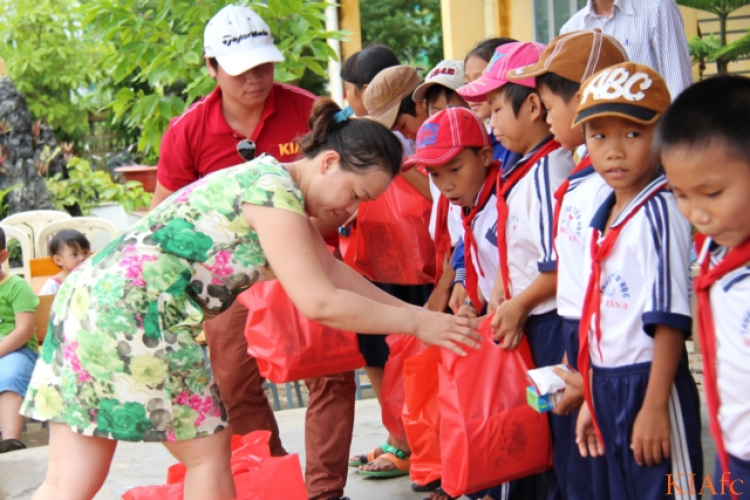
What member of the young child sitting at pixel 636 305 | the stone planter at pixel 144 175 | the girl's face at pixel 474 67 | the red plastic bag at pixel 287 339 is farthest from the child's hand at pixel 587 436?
the stone planter at pixel 144 175

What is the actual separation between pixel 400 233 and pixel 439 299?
0.31 m

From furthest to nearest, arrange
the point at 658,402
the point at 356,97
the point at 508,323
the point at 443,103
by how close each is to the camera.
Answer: the point at 356,97
the point at 443,103
the point at 508,323
the point at 658,402

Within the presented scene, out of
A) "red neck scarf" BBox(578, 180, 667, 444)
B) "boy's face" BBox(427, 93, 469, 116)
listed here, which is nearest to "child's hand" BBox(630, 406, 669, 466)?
"red neck scarf" BBox(578, 180, 667, 444)

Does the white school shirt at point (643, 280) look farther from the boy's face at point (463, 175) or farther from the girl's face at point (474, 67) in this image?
the girl's face at point (474, 67)

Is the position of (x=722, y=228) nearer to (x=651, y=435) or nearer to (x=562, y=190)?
(x=651, y=435)

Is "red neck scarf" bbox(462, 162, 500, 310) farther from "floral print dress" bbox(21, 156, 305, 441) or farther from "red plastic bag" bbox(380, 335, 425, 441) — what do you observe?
"floral print dress" bbox(21, 156, 305, 441)

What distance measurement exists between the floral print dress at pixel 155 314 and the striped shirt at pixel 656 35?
2272 millimetres

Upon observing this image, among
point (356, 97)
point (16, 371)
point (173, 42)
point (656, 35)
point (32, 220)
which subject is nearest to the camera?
point (356, 97)

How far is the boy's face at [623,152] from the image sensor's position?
2.20m

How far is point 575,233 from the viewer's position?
241 cm

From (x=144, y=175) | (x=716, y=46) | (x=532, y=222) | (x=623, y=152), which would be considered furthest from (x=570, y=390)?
(x=144, y=175)

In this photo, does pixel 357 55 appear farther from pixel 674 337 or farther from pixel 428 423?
pixel 674 337

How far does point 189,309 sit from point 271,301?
78 centimetres

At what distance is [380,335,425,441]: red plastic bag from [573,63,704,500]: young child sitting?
1.02 metres
